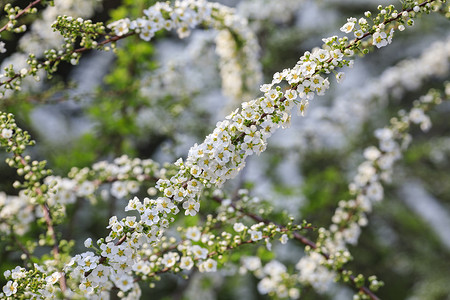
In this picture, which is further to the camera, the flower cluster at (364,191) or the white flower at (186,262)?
the flower cluster at (364,191)

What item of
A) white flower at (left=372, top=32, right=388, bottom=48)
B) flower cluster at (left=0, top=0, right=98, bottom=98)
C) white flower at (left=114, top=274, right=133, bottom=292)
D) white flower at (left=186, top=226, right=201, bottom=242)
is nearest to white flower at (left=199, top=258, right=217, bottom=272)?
white flower at (left=186, top=226, right=201, bottom=242)

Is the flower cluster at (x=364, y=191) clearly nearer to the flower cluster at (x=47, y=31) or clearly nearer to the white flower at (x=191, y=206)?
the white flower at (x=191, y=206)

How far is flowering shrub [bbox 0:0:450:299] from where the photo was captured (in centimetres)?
115

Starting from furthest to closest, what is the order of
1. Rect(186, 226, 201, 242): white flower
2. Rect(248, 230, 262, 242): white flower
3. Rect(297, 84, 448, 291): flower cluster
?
Rect(297, 84, 448, 291): flower cluster, Rect(186, 226, 201, 242): white flower, Rect(248, 230, 262, 242): white flower

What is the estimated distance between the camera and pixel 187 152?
2.48 m

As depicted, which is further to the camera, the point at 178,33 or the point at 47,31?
the point at 47,31

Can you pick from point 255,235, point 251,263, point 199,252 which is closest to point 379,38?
point 255,235

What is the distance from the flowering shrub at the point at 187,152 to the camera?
1146mm

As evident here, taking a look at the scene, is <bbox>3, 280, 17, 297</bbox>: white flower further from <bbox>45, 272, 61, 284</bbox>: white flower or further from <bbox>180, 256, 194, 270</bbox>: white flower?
<bbox>180, 256, 194, 270</bbox>: white flower

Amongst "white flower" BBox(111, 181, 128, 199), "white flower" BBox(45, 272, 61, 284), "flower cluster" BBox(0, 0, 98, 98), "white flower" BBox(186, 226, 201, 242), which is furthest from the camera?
"flower cluster" BBox(0, 0, 98, 98)

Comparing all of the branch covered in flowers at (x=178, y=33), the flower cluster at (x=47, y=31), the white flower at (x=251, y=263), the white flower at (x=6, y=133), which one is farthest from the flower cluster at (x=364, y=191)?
the flower cluster at (x=47, y=31)

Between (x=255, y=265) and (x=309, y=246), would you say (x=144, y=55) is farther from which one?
(x=309, y=246)

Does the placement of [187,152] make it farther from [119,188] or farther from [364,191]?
[364,191]

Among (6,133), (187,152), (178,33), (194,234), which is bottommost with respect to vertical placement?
(194,234)
